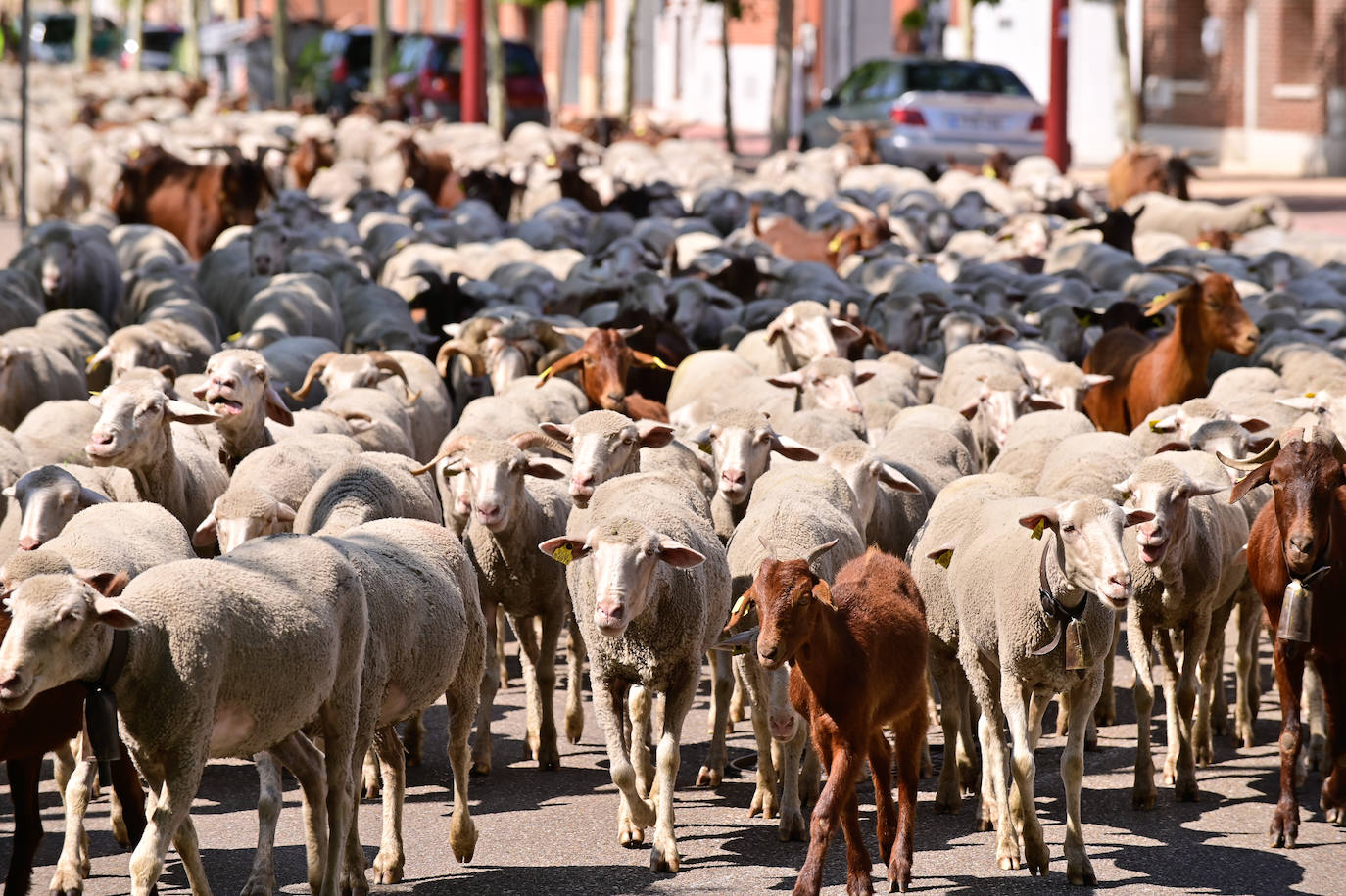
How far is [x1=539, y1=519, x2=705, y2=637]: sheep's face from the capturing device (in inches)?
263

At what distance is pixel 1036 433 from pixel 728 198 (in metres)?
12.8

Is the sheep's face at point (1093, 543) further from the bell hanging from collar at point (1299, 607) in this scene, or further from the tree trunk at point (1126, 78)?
the tree trunk at point (1126, 78)

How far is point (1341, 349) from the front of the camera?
12.2m

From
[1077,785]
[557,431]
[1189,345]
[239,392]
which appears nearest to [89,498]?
[239,392]

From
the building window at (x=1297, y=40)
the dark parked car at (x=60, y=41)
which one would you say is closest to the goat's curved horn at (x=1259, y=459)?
the building window at (x=1297, y=40)

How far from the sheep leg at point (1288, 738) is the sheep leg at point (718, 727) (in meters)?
2.25

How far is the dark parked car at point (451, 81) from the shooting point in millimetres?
38781

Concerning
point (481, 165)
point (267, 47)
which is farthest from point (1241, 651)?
point (267, 47)

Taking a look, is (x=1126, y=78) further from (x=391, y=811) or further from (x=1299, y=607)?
(x=391, y=811)

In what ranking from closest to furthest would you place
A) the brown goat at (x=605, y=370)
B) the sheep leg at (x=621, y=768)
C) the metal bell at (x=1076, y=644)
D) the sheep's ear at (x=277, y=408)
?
1. the metal bell at (x=1076, y=644)
2. the sheep leg at (x=621, y=768)
3. the sheep's ear at (x=277, y=408)
4. the brown goat at (x=605, y=370)

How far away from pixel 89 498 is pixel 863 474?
3404 millimetres

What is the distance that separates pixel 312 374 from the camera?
35.5ft

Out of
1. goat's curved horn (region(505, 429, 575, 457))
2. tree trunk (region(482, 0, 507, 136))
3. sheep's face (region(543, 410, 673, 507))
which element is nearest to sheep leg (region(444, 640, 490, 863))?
sheep's face (region(543, 410, 673, 507))

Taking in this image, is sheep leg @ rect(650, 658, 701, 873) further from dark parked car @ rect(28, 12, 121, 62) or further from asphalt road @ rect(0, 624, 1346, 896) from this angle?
dark parked car @ rect(28, 12, 121, 62)
